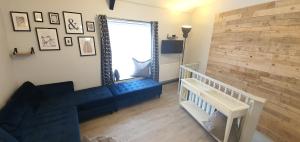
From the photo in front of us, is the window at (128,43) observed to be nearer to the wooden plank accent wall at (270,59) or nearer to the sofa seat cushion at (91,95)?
the sofa seat cushion at (91,95)

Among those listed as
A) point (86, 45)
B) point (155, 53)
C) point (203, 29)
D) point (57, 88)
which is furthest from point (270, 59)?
point (57, 88)

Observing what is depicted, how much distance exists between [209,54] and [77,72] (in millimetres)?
3180

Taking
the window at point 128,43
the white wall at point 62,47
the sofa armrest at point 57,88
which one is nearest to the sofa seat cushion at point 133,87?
the window at point 128,43

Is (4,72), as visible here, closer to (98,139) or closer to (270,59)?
(98,139)

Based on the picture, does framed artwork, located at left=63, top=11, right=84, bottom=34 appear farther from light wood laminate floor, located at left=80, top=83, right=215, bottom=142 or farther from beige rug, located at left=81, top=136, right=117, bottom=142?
beige rug, located at left=81, top=136, right=117, bottom=142

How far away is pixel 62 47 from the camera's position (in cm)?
246

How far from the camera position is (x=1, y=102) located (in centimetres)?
174

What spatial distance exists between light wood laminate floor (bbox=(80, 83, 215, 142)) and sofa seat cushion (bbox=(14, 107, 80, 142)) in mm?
494

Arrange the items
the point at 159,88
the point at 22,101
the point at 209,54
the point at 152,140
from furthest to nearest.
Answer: the point at 209,54
the point at 159,88
the point at 152,140
the point at 22,101

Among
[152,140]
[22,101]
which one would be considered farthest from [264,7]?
[22,101]

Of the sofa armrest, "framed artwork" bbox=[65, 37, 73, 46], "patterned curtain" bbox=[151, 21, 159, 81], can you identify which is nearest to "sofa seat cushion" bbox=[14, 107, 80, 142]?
the sofa armrest

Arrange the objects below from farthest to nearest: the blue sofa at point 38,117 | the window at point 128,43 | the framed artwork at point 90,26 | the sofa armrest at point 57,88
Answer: the window at point 128,43, the framed artwork at point 90,26, the sofa armrest at point 57,88, the blue sofa at point 38,117

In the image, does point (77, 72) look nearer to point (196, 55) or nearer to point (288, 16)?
point (196, 55)

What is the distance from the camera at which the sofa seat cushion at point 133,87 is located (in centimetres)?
276
